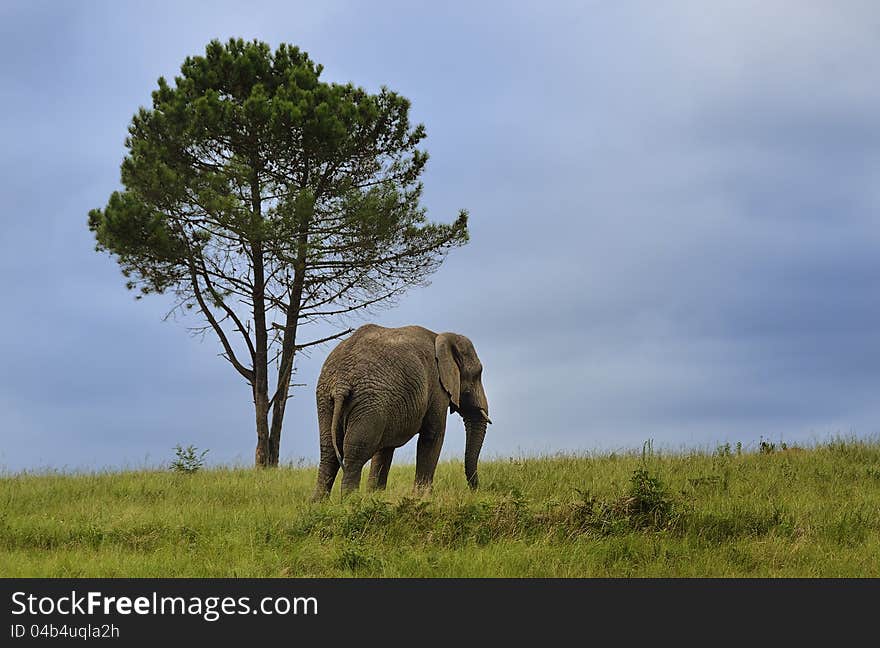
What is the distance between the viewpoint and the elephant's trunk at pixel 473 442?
1445cm

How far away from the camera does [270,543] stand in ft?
32.9

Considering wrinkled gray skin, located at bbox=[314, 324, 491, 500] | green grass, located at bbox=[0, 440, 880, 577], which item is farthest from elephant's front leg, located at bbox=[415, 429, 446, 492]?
green grass, located at bbox=[0, 440, 880, 577]

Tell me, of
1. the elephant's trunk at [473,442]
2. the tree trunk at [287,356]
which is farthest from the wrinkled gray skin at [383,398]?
the tree trunk at [287,356]

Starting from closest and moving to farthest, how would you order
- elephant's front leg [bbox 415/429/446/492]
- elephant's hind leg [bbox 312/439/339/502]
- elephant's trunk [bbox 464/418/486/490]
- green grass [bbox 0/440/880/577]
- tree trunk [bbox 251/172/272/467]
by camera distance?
green grass [bbox 0/440/880/577], elephant's hind leg [bbox 312/439/339/502], elephant's front leg [bbox 415/429/446/492], elephant's trunk [bbox 464/418/486/490], tree trunk [bbox 251/172/272/467]

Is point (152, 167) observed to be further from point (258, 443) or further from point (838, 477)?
point (838, 477)

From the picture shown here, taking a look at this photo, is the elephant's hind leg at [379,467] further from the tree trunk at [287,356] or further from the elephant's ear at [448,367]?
the tree trunk at [287,356]

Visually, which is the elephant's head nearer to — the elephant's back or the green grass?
the elephant's back

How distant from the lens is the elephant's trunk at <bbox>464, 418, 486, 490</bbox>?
14445 mm

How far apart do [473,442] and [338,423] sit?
2.95 meters

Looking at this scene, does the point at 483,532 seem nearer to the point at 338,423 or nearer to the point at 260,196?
the point at 338,423

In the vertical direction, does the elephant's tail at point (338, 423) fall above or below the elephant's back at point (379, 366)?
below

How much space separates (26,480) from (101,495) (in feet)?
11.4

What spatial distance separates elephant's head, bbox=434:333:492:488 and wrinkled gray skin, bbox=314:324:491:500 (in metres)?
0.02
